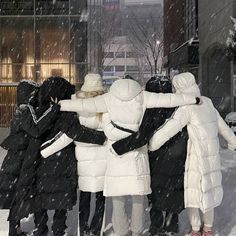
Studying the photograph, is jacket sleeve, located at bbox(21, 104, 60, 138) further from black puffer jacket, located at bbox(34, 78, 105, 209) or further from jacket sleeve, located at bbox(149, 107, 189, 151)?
jacket sleeve, located at bbox(149, 107, 189, 151)

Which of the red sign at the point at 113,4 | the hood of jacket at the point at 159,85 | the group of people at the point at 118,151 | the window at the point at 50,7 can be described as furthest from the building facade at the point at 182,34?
the red sign at the point at 113,4

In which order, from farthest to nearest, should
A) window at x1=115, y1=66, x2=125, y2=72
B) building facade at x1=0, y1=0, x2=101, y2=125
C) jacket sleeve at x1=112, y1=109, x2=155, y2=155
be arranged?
window at x1=115, y1=66, x2=125, y2=72, building facade at x1=0, y1=0, x2=101, y2=125, jacket sleeve at x1=112, y1=109, x2=155, y2=155

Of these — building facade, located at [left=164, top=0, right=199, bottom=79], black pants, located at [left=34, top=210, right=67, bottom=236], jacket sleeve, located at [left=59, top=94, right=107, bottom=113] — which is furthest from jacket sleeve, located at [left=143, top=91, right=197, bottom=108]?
building facade, located at [left=164, top=0, right=199, bottom=79]

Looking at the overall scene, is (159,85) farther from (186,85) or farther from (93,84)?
(93,84)

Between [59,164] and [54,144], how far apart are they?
0.77 feet

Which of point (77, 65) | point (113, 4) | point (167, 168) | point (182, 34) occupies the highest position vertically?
point (113, 4)

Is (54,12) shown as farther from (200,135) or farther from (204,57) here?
(200,135)

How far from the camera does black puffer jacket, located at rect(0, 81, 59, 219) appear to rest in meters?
4.50

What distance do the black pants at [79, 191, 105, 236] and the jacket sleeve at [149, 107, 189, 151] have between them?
2.92ft

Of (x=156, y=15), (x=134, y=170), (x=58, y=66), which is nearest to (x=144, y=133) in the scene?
(x=134, y=170)

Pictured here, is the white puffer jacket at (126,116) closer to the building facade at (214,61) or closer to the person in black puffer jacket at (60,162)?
the person in black puffer jacket at (60,162)

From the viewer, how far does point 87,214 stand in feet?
16.0

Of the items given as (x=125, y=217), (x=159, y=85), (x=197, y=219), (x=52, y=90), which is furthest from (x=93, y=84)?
(x=197, y=219)

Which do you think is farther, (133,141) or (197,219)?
(197,219)
